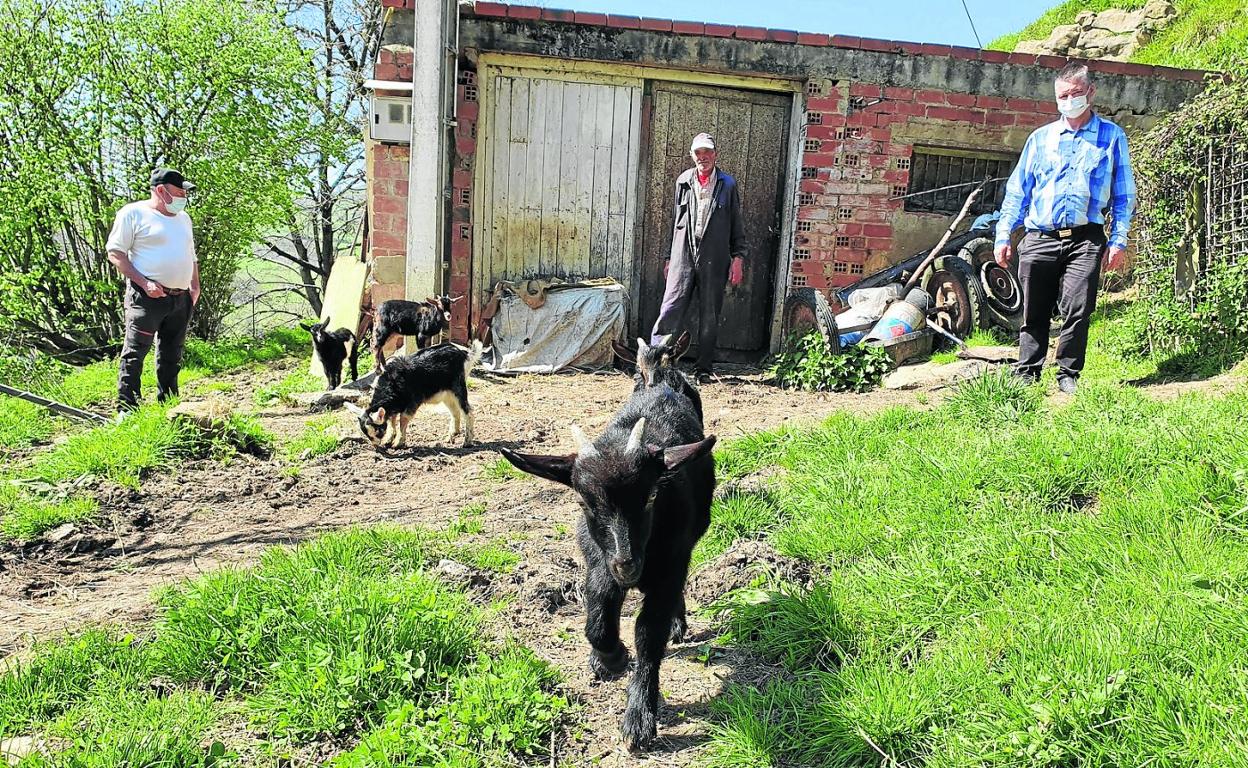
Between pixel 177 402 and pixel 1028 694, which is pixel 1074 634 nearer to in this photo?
pixel 1028 694

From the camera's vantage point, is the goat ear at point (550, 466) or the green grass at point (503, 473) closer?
the goat ear at point (550, 466)

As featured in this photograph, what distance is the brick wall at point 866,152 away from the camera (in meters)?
9.10

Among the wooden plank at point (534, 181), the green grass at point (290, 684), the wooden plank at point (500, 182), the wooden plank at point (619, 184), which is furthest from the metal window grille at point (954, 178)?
the green grass at point (290, 684)

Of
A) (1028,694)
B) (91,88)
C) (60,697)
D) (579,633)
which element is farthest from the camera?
(91,88)

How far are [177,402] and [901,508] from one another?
5697 millimetres

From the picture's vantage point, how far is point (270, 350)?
41.4ft

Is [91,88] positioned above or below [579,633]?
above

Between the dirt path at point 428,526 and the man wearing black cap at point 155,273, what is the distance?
3.68 feet

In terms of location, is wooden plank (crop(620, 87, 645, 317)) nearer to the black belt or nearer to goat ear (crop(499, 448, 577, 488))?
the black belt

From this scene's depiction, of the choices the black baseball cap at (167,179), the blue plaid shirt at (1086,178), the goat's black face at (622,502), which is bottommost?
the goat's black face at (622,502)

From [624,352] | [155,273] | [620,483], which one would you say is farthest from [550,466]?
[155,273]

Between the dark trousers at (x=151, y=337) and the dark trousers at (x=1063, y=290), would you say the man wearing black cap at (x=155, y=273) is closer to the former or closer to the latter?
the dark trousers at (x=151, y=337)

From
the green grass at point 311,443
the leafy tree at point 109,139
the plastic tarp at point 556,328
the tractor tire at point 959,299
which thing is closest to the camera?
the green grass at point 311,443

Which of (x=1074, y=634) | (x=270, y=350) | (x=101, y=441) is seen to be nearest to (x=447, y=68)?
(x=101, y=441)
